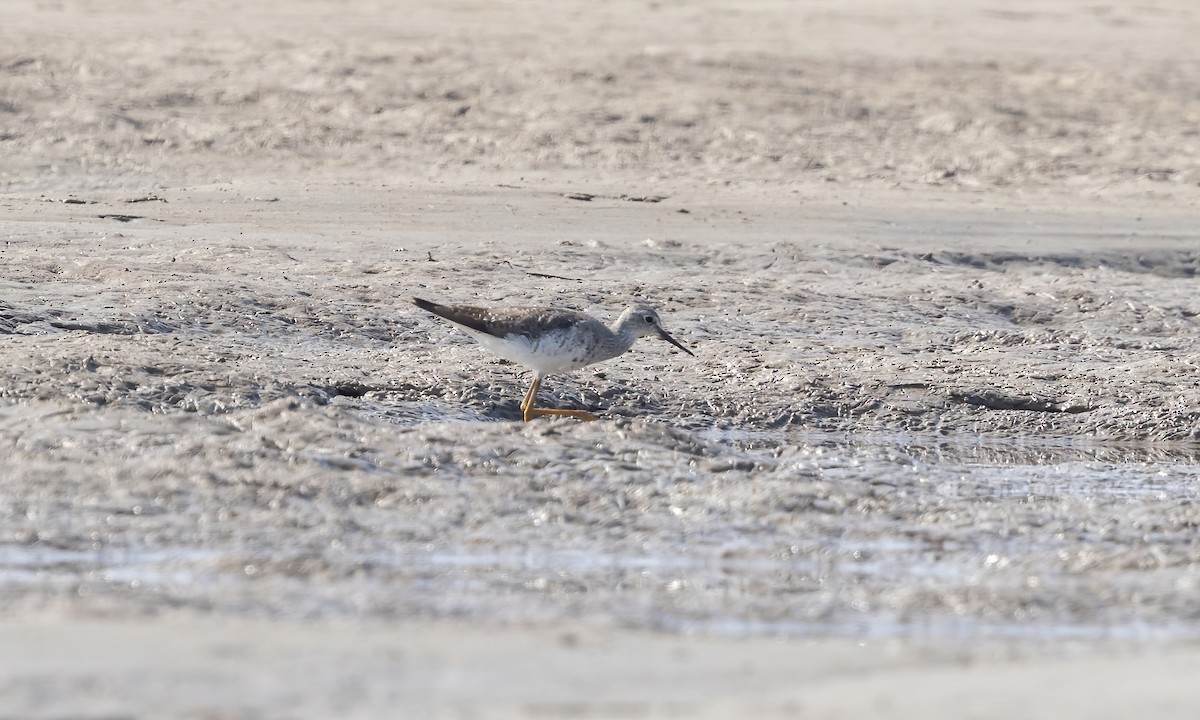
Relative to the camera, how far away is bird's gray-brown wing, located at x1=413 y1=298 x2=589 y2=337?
7.52 m

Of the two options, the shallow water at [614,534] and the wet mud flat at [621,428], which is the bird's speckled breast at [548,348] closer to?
the wet mud flat at [621,428]

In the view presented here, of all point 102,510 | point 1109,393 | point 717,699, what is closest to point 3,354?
point 102,510

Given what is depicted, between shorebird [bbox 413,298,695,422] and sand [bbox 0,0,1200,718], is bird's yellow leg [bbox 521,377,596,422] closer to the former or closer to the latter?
shorebird [bbox 413,298,695,422]

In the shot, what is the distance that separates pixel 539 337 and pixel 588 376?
1091 mm

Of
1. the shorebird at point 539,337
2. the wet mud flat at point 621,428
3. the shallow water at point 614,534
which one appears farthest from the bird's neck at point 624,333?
the shallow water at point 614,534

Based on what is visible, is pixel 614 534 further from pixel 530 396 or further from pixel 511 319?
pixel 530 396

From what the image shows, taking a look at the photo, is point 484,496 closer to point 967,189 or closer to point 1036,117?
point 967,189

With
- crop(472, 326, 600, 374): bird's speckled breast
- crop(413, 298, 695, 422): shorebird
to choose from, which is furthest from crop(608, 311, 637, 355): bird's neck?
crop(472, 326, 600, 374): bird's speckled breast

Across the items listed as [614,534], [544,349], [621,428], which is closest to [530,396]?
[544,349]

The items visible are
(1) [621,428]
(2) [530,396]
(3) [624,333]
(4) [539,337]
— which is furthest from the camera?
(3) [624,333]

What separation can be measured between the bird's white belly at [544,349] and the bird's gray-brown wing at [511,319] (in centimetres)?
3

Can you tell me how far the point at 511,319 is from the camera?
755 cm

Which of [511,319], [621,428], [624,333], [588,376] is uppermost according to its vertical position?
[511,319]

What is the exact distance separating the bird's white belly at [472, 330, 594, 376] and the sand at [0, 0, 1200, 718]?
37 cm
